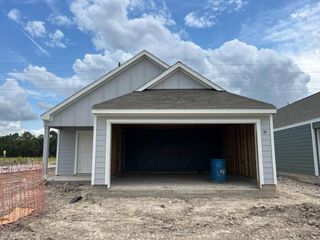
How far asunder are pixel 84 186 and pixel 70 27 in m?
12.6

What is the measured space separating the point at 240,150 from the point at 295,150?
14.3 ft

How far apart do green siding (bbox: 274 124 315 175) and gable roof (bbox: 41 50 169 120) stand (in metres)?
7.38

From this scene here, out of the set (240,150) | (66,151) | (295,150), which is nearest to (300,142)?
(295,150)

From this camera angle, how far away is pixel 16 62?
2197cm

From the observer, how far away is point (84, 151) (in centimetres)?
1264

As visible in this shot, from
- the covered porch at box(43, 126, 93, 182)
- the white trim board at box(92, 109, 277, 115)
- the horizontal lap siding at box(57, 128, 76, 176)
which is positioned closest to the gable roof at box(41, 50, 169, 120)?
the covered porch at box(43, 126, 93, 182)

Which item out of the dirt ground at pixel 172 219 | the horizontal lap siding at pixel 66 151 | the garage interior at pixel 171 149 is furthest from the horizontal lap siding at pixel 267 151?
the horizontal lap siding at pixel 66 151

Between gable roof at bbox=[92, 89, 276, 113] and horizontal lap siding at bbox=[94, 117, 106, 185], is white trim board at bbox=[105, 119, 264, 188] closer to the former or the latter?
horizontal lap siding at bbox=[94, 117, 106, 185]

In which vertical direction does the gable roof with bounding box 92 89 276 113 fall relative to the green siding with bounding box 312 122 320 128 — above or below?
above

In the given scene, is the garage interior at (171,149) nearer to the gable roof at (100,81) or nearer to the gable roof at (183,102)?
the gable roof at (100,81)

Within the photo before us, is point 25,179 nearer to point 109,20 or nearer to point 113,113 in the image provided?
point 113,113

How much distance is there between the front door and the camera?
1262 centimetres

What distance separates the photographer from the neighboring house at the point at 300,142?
11.8 metres

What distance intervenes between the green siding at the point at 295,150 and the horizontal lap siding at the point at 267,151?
16.3 feet
